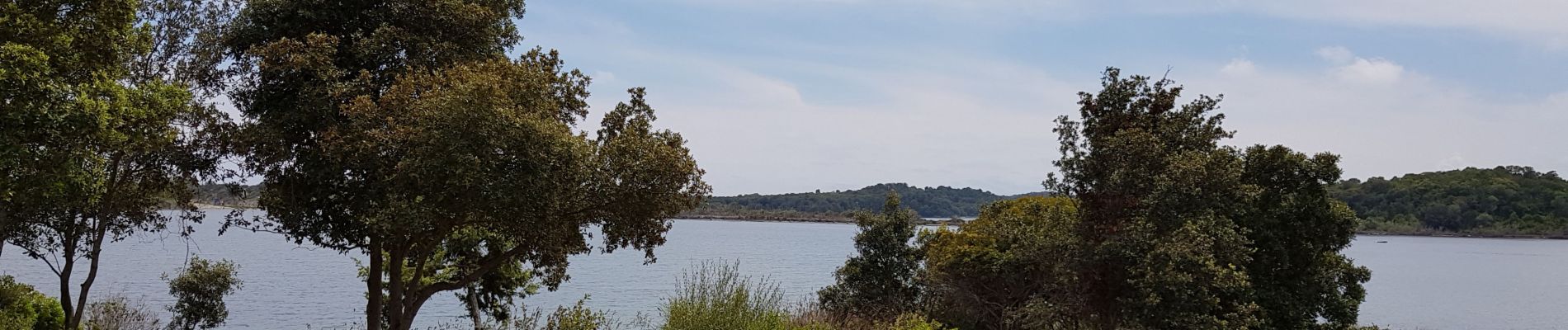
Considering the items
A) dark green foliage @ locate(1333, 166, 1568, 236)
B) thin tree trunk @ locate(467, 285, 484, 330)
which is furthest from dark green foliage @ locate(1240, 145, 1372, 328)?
dark green foliage @ locate(1333, 166, 1568, 236)

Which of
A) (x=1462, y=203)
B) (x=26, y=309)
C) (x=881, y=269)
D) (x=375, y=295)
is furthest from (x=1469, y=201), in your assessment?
(x=26, y=309)

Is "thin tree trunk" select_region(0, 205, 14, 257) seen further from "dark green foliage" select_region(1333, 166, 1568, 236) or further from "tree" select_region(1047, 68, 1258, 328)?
"dark green foliage" select_region(1333, 166, 1568, 236)

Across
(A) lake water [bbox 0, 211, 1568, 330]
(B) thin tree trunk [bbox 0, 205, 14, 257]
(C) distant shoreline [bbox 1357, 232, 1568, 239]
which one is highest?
(C) distant shoreline [bbox 1357, 232, 1568, 239]

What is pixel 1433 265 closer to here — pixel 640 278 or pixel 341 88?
pixel 640 278

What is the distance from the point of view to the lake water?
37.8 m

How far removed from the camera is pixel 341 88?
11.3 m

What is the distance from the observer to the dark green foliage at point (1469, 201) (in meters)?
103

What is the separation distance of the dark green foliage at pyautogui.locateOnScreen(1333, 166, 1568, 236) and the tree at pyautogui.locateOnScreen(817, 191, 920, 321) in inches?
3451

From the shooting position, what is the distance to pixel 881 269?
27.6m

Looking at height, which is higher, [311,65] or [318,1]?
[318,1]

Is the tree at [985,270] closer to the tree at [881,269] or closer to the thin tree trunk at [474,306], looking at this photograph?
the tree at [881,269]

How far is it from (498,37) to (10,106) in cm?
680

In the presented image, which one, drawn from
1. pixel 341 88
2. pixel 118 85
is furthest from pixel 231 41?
pixel 118 85

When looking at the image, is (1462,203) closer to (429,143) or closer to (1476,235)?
(1476,235)
